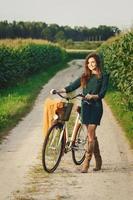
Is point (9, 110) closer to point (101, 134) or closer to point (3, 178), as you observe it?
point (101, 134)

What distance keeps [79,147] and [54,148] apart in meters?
0.60

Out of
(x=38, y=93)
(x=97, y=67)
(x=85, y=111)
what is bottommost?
(x=38, y=93)

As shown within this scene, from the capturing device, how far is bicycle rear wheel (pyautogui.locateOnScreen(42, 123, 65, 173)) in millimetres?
9312

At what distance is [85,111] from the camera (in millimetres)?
9438

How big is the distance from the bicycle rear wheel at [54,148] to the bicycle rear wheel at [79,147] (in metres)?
0.34

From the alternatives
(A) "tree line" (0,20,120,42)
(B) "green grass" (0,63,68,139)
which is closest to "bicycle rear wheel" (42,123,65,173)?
Result: (B) "green grass" (0,63,68,139)

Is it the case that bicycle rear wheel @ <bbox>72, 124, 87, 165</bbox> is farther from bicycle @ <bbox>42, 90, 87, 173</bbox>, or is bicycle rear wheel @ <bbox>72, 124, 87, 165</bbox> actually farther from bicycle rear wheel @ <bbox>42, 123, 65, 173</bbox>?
bicycle rear wheel @ <bbox>42, 123, 65, 173</bbox>

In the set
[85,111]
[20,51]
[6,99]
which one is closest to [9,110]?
[6,99]

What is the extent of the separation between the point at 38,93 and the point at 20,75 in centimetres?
630

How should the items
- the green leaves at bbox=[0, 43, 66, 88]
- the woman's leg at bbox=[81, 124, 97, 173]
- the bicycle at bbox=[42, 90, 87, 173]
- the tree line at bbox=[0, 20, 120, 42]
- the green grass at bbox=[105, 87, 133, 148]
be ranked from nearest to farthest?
the bicycle at bbox=[42, 90, 87, 173] < the woman's leg at bbox=[81, 124, 97, 173] < the green grass at bbox=[105, 87, 133, 148] < the green leaves at bbox=[0, 43, 66, 88] < the tree line at bbox=[0, 20, 120, 42]

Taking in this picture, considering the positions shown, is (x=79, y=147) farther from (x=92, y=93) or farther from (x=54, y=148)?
(x=92, y=93)

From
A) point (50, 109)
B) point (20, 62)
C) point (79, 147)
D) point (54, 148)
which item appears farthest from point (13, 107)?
point (20, 62)

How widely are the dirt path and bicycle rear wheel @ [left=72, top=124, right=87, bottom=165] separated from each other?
6.3 inches

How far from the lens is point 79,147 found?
9859 millimetres
